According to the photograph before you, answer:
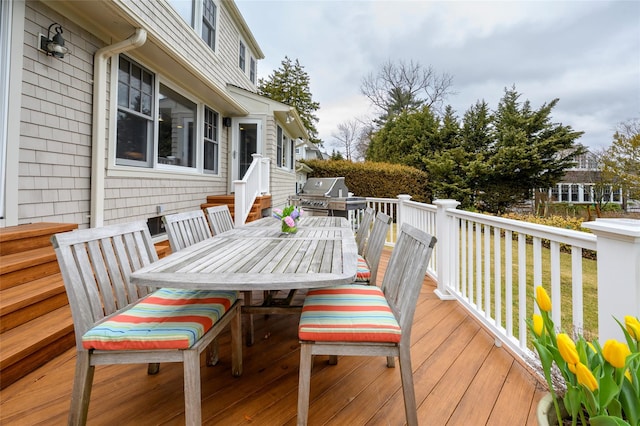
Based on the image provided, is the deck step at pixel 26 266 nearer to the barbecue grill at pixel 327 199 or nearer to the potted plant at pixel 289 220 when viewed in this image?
the potted plant at pixel 289 220

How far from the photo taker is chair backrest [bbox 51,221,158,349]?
4.42ft

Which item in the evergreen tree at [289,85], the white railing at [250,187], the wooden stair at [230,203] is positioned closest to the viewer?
the white railing at [250,187]

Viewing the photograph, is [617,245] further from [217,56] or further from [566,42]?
[566,42]

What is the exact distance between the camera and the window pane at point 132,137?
4.03 metres

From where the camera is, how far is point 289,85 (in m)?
19.0

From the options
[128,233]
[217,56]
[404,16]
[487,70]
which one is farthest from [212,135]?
[487,70]

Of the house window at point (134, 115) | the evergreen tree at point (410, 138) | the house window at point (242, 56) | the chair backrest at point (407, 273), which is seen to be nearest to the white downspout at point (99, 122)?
the house window at point (134, 115)

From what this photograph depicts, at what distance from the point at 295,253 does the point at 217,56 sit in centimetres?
724

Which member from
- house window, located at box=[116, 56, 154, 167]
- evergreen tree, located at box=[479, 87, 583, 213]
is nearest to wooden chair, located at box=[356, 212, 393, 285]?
house window, located at box=[116, 56, 154, 167]

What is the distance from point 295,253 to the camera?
1970 millimetres

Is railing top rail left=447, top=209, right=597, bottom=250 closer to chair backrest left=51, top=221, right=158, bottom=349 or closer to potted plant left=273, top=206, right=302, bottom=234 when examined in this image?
potted plant left=273, top=206, right=302, bottom=234

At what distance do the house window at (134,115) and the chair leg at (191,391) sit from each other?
11.7 feet

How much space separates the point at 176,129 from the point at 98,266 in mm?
4452

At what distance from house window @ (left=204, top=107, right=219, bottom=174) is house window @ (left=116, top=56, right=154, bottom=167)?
6.18ft
